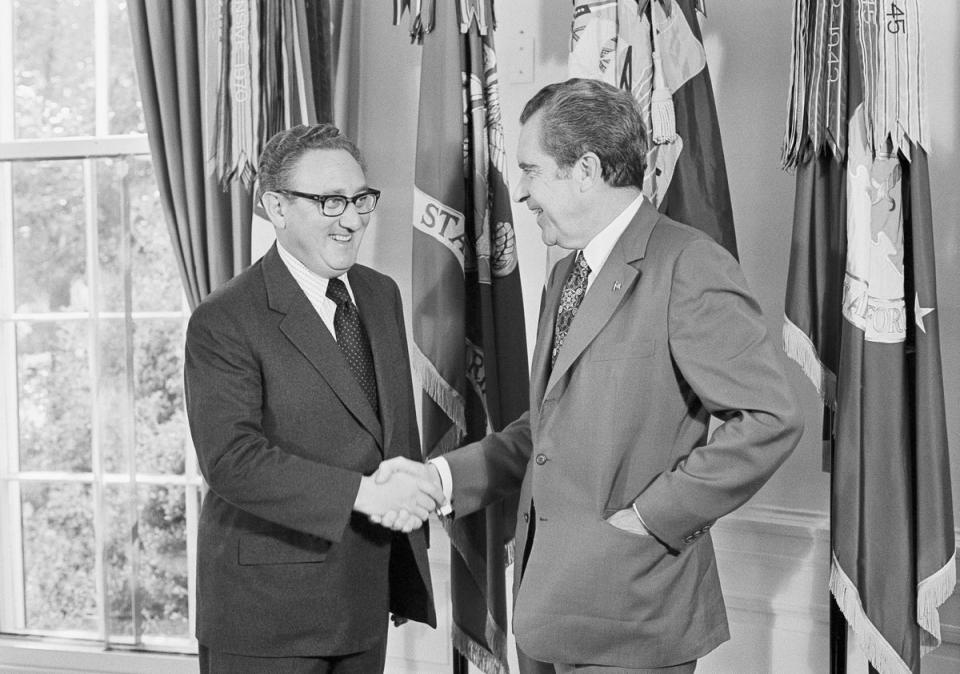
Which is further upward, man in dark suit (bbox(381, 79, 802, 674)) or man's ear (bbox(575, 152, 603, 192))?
man's ear (bbox(575, 152, 603, 192))

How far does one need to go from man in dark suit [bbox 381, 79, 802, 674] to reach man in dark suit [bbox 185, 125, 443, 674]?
0.40m

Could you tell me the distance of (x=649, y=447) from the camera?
1661 mm

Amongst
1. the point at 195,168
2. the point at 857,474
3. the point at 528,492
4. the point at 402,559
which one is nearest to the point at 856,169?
the point at 857,474

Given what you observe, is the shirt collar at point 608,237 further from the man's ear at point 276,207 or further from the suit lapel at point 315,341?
the man's ear at point 276,207

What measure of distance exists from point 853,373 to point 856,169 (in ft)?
1.48

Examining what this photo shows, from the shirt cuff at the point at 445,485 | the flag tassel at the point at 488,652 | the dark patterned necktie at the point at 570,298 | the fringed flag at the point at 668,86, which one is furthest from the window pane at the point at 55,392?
the dark patterned necktie at the point at 570,298

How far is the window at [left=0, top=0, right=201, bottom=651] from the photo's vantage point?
3.43 m

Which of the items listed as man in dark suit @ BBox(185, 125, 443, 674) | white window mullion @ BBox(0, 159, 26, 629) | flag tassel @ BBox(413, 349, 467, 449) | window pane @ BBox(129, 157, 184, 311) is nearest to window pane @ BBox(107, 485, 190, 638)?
white window mullion @ BBox(0, 159, 26, 629)

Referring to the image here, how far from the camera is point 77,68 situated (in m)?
3.48

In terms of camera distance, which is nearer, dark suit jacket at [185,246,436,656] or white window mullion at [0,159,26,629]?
dark suit jacket at [185,246,436,656]

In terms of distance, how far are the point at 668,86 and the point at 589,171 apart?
75cm

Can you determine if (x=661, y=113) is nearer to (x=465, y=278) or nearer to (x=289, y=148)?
(x=465, y=278)

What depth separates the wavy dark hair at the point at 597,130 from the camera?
67.3 inches

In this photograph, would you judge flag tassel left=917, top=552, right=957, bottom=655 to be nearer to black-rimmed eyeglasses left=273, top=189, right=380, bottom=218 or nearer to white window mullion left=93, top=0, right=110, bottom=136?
black-rimmed eyeglasses left=273, top=189, right=380, bottom=218
